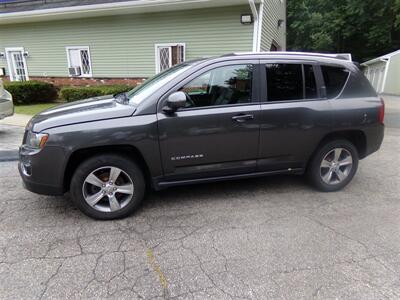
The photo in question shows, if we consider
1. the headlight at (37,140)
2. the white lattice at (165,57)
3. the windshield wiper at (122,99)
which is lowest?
the headlight at (37,140)

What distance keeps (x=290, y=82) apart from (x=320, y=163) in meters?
1.16

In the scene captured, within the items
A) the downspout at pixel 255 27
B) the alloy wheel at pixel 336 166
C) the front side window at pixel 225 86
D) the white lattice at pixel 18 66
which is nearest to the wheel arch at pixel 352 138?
the alloy wheel at pixel 336 166

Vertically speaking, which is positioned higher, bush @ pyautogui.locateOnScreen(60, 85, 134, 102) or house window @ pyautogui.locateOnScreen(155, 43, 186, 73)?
house window @ pyautogui.locateOnScreen(155, 43, 186, 73)

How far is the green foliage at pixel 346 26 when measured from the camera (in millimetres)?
23328

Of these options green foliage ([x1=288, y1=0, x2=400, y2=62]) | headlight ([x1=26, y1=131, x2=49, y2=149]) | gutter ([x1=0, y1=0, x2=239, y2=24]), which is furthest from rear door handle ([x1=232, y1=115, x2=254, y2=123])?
green foliage ([x1=288, y1=0, x2=400, y2=62])

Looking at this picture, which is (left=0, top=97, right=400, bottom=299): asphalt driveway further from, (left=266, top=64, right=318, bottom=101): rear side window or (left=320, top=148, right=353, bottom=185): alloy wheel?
(left=266, top=64, right=318, bottom=101): rear side window

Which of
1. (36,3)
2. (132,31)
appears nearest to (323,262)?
(132,31)

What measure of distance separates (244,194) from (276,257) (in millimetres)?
1380

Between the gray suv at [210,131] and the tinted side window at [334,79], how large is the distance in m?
0.01

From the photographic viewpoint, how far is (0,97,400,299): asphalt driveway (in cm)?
246

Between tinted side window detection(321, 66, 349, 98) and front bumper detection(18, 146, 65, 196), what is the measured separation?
10.8ft

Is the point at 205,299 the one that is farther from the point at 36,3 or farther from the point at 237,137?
the point at 36,3

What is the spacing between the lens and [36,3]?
13.7m

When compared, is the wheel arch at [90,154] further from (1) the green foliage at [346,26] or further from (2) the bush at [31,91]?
(1) the green foliage at [346,26]
